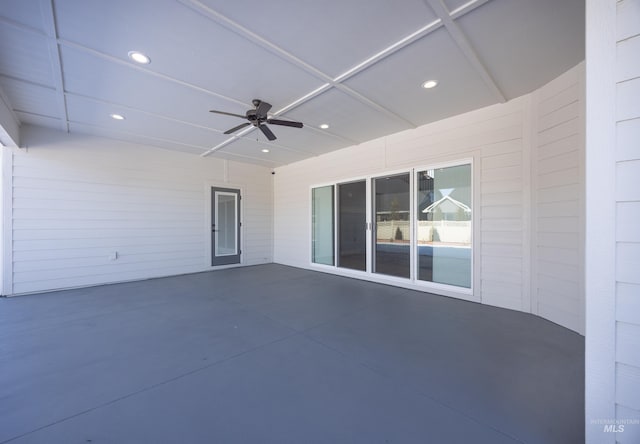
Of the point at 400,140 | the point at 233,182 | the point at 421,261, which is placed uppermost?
the point at 400,140

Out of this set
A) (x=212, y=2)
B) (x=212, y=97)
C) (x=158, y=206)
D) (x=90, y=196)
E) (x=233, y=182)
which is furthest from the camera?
(x=233, y=182)

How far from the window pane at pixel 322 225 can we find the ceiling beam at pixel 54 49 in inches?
182

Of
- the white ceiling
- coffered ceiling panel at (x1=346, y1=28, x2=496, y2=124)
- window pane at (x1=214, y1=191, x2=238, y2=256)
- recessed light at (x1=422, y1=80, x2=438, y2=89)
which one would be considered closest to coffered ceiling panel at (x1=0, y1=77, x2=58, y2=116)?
the white ceiling

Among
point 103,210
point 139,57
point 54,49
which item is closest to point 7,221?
point 103,210

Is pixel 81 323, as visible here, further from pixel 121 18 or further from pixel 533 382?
pixel 533 382

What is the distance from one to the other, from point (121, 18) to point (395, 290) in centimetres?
481

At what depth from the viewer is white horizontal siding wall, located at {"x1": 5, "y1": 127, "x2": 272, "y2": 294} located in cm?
433

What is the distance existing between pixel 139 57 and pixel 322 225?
15.0ft

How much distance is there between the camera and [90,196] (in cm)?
488

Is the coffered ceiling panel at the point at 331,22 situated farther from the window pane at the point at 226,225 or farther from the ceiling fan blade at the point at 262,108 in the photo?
the window pane at the point at 226,225

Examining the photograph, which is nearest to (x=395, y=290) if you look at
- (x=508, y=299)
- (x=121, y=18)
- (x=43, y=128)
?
(x=508, y=299)

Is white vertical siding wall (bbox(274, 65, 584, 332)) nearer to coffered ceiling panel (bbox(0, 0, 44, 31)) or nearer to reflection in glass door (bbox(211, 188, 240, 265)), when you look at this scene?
reflection in glass door (bbox(211, 188, 240, 265))

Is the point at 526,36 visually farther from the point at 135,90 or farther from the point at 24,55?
the point at 24,55

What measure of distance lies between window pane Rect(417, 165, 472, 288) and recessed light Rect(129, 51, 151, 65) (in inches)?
161
